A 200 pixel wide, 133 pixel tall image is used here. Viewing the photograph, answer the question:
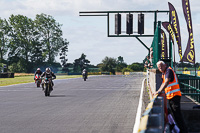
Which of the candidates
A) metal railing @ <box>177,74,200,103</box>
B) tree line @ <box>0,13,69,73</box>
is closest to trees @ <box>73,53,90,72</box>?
tree line @ <box>0,13,69,73</box>

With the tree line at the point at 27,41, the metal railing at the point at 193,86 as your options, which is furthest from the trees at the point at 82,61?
the metal railing at the point at 193,86

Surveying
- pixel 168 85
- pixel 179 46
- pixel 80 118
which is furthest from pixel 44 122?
pixel 179 46

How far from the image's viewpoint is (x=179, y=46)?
58.9ft

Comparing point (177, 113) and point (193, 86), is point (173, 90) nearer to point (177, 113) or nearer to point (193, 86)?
point (177, 113)

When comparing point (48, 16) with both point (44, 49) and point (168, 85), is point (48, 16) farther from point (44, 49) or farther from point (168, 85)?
point (168, 85)

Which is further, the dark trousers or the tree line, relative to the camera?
the tree line

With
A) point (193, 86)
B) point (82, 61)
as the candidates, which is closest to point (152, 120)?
point (193, 86)

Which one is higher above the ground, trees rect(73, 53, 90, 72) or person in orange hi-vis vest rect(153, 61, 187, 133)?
trees rect(73, 53, 90, 72)

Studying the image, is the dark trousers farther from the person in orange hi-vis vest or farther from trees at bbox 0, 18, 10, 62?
trees at bbox 0, 18, 10, 62

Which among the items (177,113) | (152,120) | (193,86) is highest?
(193,86)

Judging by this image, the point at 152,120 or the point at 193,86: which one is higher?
the point at 193,86

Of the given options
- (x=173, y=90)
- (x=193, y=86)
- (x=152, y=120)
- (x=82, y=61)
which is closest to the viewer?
(x=152, y=120)

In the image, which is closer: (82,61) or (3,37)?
(3,37)

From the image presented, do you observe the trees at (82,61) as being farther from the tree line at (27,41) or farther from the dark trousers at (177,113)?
the dark trousers at (177,113)
